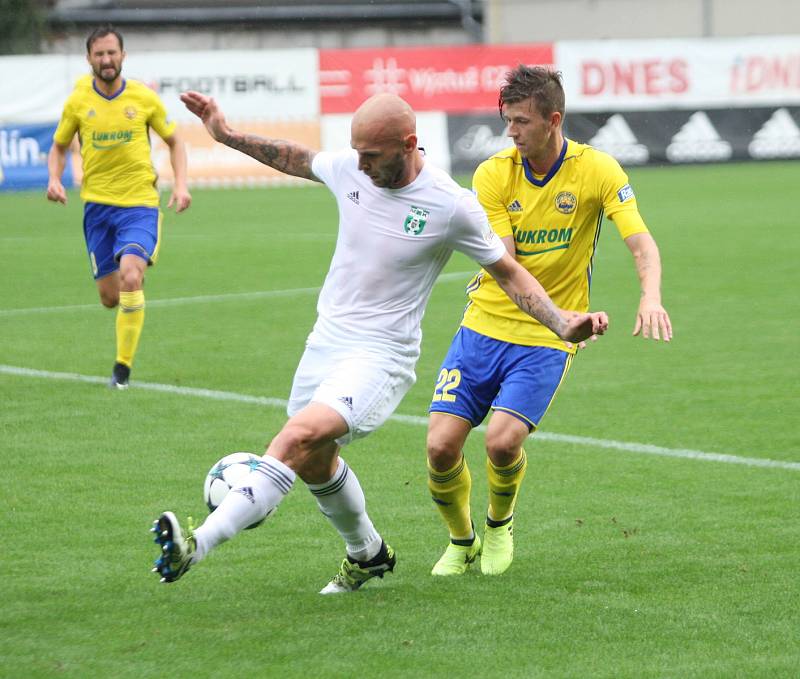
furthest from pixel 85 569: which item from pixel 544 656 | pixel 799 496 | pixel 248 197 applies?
pixel 248 197

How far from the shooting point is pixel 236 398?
952cm

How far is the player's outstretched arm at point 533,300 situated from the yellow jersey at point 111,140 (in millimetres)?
5673

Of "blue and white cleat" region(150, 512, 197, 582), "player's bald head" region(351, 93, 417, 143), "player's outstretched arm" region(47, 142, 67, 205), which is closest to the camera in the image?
"blue and white cleat" region(150, 512, 197, 582)

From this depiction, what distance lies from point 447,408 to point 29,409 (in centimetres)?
406

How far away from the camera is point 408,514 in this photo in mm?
6770

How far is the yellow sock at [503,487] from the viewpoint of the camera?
596 centimetres

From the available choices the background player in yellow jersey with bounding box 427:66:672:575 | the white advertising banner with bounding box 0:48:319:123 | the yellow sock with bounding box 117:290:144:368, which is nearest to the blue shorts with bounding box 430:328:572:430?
the background player in yellow jersey with bounding box 427:66:672:575

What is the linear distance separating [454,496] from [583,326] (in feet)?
3.88

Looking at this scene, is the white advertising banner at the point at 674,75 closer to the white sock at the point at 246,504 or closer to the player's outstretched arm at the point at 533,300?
the player's outstretched arm at the point at 533,300

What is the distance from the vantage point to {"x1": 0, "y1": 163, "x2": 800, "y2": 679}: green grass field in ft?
15.9

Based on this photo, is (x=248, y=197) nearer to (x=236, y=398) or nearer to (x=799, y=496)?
(x=236, y=398)

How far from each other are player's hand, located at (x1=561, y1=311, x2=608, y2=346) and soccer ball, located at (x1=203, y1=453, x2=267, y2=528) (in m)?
1.17

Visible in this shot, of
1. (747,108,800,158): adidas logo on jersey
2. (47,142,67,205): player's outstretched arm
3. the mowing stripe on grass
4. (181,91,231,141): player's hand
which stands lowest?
(747,108,800,158): adidas logo on jersey

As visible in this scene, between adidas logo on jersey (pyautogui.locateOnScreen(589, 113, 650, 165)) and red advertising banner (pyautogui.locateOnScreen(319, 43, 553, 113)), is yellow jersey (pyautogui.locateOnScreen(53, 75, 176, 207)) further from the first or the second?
adidas logo on jersey (pyautogui.locateOnScreen(589, 113, 650, 165))
